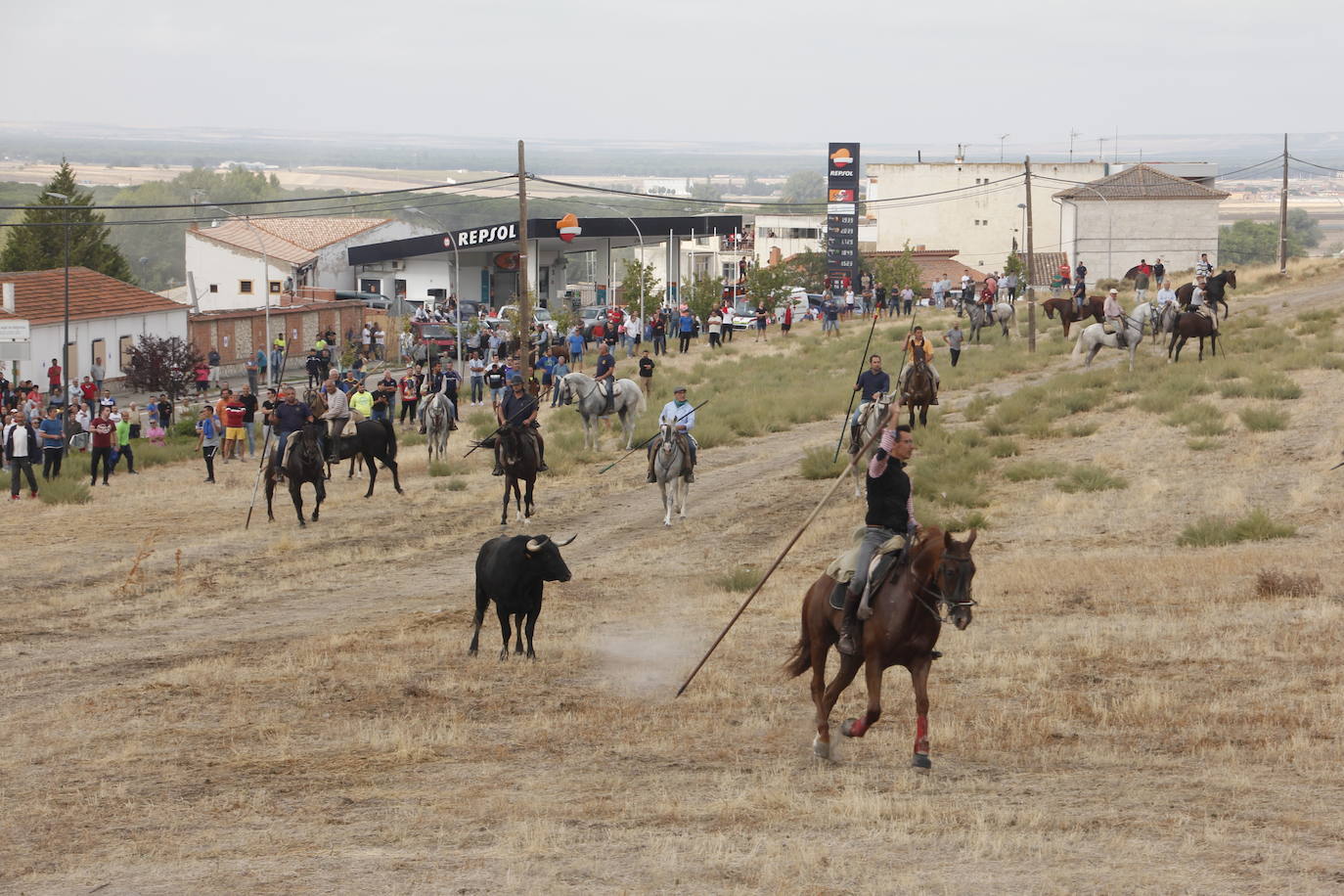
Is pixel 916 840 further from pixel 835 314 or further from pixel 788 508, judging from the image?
pixel 835 314

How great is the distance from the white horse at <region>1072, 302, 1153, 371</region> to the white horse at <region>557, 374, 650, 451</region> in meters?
12.5

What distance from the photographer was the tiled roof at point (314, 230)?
93.2 meters

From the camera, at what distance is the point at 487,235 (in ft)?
282

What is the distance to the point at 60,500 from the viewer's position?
3047cm

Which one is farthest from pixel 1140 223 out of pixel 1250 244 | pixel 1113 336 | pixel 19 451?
pixel 1250 244

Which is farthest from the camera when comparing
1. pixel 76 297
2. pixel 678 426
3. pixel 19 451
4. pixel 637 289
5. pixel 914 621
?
pixel 637 289

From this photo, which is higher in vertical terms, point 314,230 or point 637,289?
point 314,230

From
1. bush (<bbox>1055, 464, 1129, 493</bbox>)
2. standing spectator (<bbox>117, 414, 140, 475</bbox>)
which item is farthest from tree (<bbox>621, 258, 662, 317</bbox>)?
bush (<bbox>1055, 464, 1129, 493</bbox>)

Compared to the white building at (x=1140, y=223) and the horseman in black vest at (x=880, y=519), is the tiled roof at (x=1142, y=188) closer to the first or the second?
the white building at (x=1140, y=223)

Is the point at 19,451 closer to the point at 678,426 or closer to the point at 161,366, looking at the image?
the point at 678,426

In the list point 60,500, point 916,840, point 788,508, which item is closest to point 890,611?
point 916,840

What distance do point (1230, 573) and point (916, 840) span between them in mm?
10890

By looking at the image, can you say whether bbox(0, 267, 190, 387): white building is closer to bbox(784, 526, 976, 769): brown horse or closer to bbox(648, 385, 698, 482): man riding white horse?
A: bbox(648, 385, 698, 482): man riding white horse

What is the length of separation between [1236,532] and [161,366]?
45.4 m
